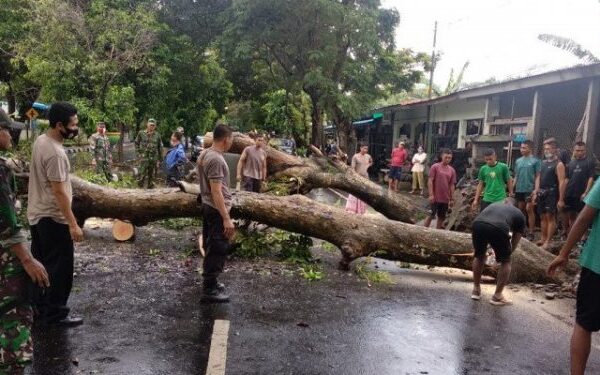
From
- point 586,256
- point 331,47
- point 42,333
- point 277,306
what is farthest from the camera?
point 331,47

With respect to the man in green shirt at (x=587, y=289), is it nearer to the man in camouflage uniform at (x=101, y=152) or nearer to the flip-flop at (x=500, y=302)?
the flip-flop at (x=500, y=302)

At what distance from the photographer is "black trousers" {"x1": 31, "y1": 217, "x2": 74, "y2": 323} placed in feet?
13.0

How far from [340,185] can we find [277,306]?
4948 mm

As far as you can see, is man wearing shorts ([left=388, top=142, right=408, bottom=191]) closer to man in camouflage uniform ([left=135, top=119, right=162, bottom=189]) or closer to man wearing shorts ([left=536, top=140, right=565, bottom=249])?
man wearing shorts ([left=536, top=140, right=565, bottom=249])

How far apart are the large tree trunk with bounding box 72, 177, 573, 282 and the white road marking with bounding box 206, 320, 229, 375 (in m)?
2.42

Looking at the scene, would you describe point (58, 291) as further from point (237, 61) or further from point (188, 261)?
point (237, 61)

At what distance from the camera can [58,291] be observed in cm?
406

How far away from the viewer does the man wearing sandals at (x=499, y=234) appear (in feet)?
17.4

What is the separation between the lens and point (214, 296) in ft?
16.1

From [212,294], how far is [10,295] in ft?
7.75

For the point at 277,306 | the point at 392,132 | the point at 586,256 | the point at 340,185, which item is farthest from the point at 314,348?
the point at 392,132

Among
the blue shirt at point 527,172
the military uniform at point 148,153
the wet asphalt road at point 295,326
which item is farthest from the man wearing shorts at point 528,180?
the military uniform at point 148,153

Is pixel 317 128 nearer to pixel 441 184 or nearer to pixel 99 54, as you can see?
pixel 99 54

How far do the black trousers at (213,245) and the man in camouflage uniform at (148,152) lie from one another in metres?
7.27
